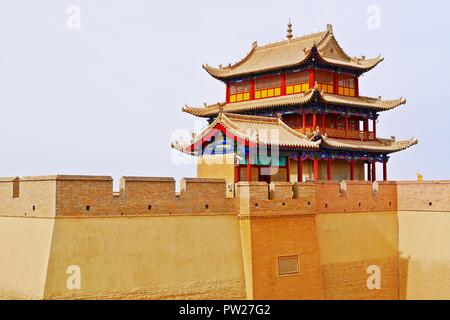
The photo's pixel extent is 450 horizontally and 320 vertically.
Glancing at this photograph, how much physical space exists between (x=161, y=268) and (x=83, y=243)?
225 cm

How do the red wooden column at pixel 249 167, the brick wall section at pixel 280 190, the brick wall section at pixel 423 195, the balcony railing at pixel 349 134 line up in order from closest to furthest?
the brick wall section at pixel 280 190
the red wooden column at pixel 249 167
the brick wall section at pixel 423 195
the balcony railing at pixel 349 134

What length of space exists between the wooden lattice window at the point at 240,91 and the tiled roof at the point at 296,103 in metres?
0.32

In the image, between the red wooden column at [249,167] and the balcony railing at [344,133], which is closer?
the red wooden column at [249,167]

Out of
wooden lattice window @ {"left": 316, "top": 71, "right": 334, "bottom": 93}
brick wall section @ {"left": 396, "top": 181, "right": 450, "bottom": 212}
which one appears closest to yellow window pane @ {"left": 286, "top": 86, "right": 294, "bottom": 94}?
wooden lattice window @ {"left": 316, "top": 71, "right": 334, "bottom": 93}

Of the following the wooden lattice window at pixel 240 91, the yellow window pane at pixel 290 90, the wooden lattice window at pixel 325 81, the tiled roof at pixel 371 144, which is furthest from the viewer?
the wooden lattice window at pixel 240 91

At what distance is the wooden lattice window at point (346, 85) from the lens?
27.9 meters

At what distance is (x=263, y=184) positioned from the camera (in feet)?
62.0

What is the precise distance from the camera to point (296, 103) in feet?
84.2

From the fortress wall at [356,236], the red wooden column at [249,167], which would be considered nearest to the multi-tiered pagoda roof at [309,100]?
the red wooden column at [249,167]

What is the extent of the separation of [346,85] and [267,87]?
3.50 m

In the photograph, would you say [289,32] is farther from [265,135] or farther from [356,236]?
[356,236]

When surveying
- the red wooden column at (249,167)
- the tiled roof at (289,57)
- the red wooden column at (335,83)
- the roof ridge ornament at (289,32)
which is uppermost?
the roof ridge ornament at (289,32)

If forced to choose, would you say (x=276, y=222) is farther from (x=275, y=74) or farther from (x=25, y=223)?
(x=275, y=74)

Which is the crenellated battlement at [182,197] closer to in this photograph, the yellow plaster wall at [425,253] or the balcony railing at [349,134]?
the yellow plaster wall at [425,253]
